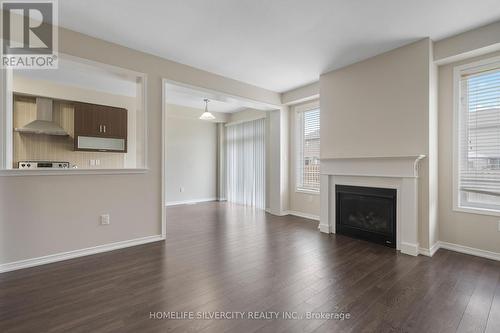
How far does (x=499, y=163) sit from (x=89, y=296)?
15.9ft

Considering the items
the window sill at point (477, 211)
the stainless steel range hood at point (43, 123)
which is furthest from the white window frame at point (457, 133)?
the stainless steel range hood at point (43, 123)

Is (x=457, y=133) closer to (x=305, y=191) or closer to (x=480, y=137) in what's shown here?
(x=480, y=137)

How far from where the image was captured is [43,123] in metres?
4.69

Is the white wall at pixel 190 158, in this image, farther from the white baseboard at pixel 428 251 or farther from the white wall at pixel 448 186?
the white baseboard at pixel 428 251

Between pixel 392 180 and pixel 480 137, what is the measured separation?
1.18m

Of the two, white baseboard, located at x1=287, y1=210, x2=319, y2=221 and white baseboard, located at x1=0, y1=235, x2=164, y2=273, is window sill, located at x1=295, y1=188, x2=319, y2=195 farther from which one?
white baseboard, located at x1=0, y1=235, x2=164, y2=273

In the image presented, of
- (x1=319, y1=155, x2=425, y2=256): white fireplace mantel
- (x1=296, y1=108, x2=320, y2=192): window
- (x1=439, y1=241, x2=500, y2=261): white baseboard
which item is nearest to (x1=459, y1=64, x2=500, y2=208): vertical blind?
(x1=439, y1=241, x2=500, y2=261): white baseboard

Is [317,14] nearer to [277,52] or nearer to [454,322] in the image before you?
[277,52]

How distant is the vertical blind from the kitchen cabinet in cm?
645

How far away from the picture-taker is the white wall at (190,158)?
7.09 m

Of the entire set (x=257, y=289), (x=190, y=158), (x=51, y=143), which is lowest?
(x=257, y=289)

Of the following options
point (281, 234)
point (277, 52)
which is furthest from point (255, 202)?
point (277, 52)

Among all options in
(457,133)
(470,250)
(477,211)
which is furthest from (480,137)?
(470,250)
